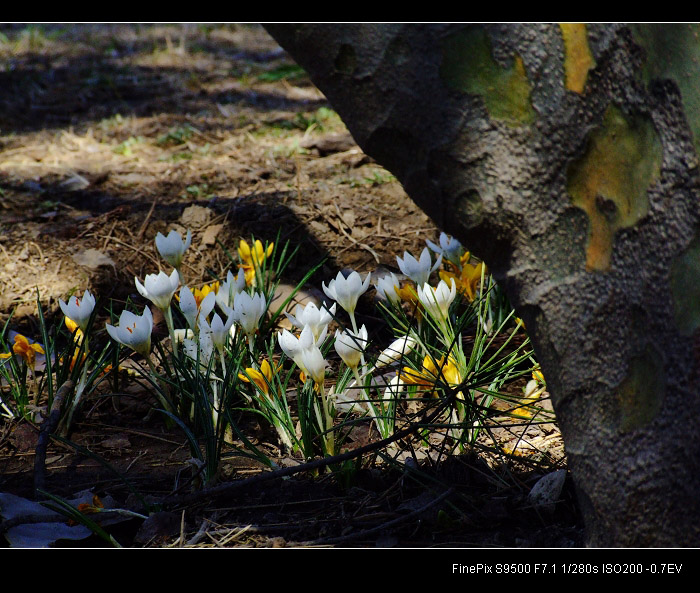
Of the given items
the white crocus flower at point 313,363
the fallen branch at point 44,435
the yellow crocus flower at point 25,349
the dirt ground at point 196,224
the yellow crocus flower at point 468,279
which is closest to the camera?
the dirt ground at point 196,224

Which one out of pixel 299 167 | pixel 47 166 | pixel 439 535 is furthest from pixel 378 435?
pixel 47 166

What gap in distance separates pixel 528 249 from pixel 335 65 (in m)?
0.48

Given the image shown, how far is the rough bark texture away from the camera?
3.76 ft

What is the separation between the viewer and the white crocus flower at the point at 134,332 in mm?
1939

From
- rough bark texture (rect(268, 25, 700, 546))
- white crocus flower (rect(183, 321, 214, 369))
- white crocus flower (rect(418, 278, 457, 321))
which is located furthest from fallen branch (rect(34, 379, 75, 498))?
rough bark texture (rect(268, 25, 700, 546))

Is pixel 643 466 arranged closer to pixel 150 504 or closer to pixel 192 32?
pixel 150 504

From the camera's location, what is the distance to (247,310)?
2.10m

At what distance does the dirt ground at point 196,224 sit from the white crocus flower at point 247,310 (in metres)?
0.35

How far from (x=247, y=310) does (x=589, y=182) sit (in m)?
1.21

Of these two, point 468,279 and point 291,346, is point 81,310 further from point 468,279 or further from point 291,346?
point 468,279

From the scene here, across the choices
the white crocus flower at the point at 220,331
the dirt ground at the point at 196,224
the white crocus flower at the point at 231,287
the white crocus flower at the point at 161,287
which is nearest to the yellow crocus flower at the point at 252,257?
the white crocus flower at the point at 231,287

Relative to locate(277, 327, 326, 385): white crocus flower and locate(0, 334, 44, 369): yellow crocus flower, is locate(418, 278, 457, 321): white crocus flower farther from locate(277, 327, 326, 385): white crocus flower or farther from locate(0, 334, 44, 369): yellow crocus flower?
locate(0, 334, 44, 369): yellow crocus flower

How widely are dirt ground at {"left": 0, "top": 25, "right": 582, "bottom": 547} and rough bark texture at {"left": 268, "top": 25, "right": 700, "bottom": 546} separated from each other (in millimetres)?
373

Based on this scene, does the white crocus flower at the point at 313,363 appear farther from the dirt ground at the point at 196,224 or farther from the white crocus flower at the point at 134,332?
the white crocus flower at the point at 134,332
